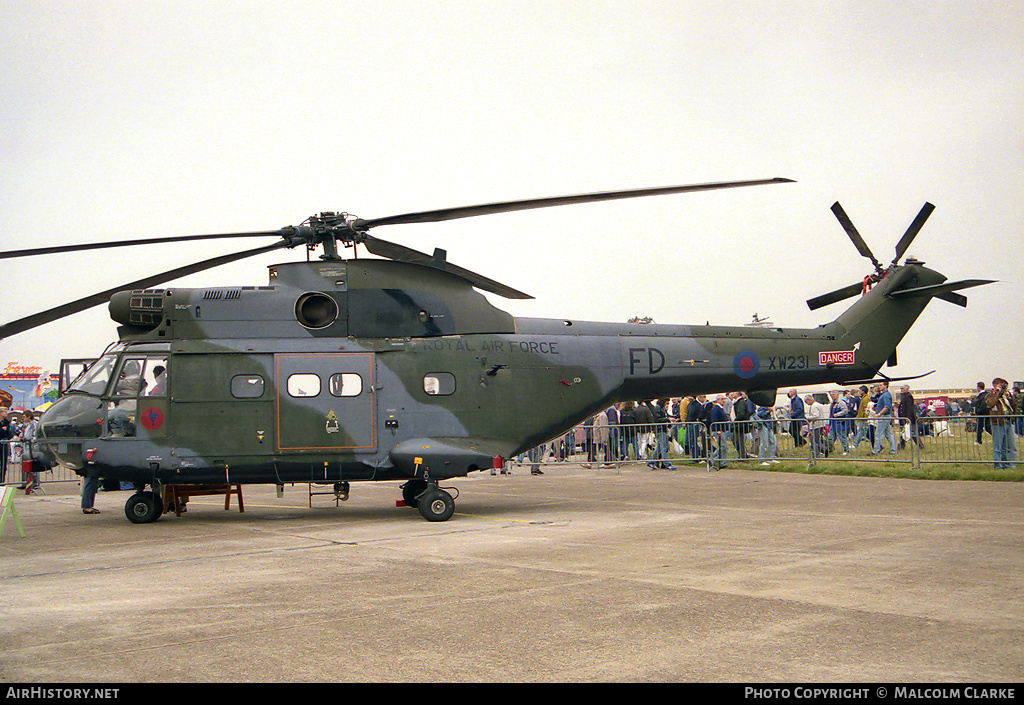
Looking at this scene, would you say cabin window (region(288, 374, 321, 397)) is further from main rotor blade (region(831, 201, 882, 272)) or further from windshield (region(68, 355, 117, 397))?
main rotor blade (region(831, 201, 882, 272))

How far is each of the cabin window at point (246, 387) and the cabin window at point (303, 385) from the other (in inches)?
17.4

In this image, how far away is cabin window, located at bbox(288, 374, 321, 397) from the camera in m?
12.6

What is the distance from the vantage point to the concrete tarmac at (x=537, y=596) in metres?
4.71

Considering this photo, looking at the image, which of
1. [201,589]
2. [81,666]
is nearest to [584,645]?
[81,666]

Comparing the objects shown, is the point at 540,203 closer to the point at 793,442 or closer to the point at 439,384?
the point at 439,384

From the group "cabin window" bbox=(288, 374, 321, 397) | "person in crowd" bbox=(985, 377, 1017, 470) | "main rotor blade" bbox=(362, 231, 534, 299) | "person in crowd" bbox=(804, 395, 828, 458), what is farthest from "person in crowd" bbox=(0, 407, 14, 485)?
"person in crowd" bbox=(985, 377, 1017, 470)

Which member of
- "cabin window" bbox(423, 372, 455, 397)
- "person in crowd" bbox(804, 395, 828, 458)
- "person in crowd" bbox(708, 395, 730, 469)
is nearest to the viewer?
"cabin window" bbox(423, 372, 455, 397)

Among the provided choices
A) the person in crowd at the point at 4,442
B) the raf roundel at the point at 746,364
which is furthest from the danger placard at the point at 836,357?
the person in crowd at the point at 4,442

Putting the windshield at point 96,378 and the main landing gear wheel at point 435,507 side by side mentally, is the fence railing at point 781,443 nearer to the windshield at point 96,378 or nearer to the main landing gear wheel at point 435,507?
the windshield at point 96,378

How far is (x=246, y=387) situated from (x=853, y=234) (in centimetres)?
1134

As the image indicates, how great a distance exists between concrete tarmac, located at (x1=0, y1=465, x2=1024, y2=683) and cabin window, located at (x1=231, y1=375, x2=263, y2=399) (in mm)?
1872

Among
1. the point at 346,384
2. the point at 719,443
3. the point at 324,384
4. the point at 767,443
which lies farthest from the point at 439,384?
the point at 719,443
